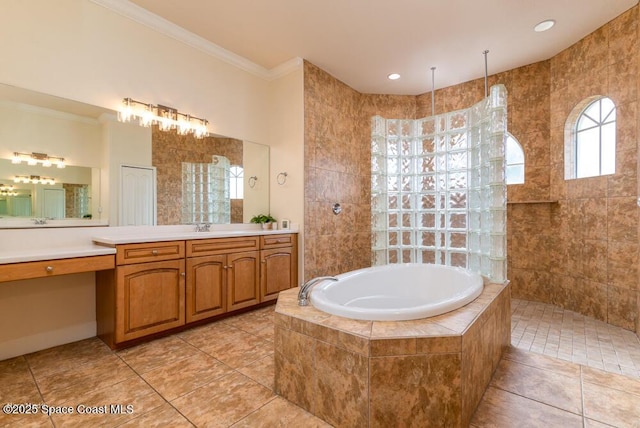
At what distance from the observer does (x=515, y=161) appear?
11.8 feet

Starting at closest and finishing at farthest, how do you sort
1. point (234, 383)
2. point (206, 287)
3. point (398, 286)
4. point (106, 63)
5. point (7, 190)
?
point (234, 383)
point (7, 190)
point (106, 63)
point (206, 287)
point (398, 286)

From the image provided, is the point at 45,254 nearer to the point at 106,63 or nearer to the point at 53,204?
the point at 53,204

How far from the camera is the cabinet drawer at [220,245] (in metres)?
2.48

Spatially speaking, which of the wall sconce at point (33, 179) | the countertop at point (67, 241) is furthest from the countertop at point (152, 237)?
the wall sconce at point (33, 179)

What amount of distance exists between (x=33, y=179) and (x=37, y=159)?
15 cm

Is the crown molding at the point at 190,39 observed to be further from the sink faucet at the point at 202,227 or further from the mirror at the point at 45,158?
the sink faucet at the point at 202,227

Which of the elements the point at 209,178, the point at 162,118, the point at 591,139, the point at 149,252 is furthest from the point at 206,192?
the point at 591,139

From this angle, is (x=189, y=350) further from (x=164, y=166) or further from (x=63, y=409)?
(x=164, y=166)

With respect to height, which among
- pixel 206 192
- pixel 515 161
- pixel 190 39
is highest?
pixel 190 39

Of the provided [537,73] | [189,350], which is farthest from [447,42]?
[189,350]

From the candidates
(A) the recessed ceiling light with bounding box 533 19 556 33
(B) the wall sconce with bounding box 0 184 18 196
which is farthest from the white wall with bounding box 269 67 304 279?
(A) the recessed ceiling light with bounding box 533 19 556 33

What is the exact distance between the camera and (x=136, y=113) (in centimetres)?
254

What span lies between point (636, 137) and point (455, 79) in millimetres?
1963

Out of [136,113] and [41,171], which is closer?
[41,171]
